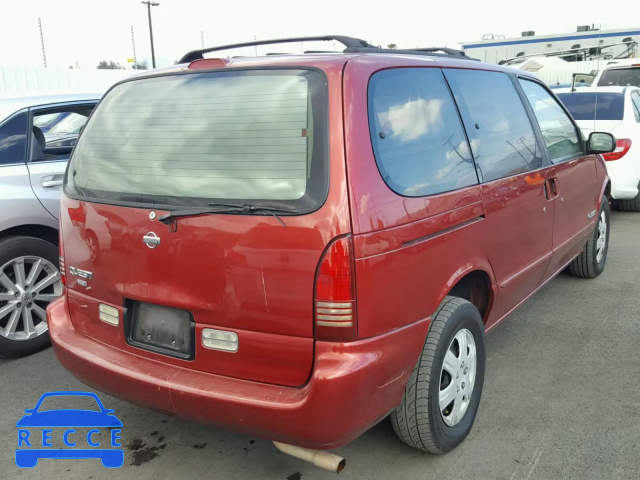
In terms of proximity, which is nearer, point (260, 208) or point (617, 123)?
point (260, 208)

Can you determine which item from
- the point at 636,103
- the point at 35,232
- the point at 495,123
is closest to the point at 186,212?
the point at 495,123

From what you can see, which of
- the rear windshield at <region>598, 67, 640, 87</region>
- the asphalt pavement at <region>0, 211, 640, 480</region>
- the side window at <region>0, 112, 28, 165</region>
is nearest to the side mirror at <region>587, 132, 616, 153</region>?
the asphalt pavement at <region>0, 211, 640, 480</region>

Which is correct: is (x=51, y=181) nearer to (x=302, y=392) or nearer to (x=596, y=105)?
(x=302, y=392)

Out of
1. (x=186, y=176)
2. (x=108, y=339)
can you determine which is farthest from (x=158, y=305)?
(x=186, y=176)

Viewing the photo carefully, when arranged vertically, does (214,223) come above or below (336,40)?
below

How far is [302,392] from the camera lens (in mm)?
2287

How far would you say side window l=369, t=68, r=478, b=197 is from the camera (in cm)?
249

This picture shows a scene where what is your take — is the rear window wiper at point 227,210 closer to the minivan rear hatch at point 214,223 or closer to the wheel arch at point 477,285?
the minivan rear hatch at point 214,223

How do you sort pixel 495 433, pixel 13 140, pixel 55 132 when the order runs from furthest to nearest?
pixel 55 132, pixel 13 140, pixel 495 433

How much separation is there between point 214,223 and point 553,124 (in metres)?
2.86

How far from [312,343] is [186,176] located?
0.85m

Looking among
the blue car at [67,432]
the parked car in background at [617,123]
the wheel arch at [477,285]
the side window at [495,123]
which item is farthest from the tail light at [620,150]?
the blue car at [67,432]

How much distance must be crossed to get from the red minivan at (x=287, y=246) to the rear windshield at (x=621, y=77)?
11.6 metres

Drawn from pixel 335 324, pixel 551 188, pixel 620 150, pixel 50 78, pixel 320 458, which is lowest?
pixel 320 458
